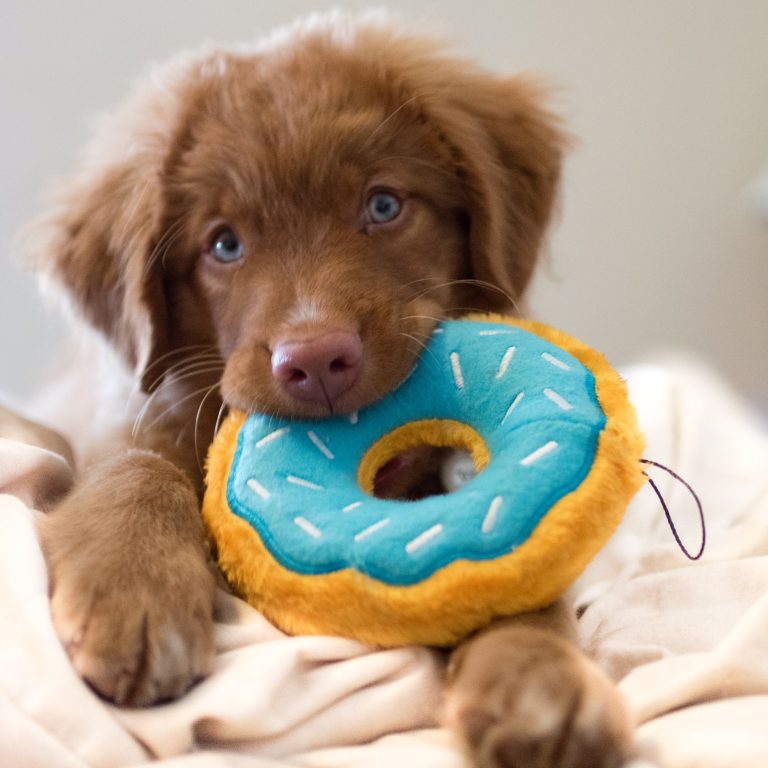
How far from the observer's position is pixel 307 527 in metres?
1.39

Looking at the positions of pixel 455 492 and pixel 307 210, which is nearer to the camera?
pixel 455 492

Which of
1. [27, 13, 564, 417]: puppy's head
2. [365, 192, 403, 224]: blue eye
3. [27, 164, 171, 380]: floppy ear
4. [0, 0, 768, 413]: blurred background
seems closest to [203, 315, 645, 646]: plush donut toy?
[27, 13, 564, 417]: puppy's head

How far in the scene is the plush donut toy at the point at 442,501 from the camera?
129cm

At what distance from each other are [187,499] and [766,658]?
41.2 inches

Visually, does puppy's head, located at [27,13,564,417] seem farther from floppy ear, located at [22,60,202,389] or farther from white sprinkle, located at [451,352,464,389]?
white sprinkle, located at [451,352,464,389]

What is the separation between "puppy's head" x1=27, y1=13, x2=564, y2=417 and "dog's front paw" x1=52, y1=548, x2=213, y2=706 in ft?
1.51

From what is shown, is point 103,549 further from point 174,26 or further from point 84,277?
point 174,26

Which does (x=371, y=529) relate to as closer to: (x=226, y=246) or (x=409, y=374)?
(x=409, y=374)

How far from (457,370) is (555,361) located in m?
0.19

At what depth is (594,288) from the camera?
15.4 feet

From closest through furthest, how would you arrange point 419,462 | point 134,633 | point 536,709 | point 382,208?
point 536,709, point 134,633, point 419,462, point 382,208

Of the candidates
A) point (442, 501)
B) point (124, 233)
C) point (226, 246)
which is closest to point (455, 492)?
point (442, 501)

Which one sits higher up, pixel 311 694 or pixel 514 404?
pixel 514 404

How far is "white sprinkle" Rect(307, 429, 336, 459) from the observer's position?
5.23 ft
